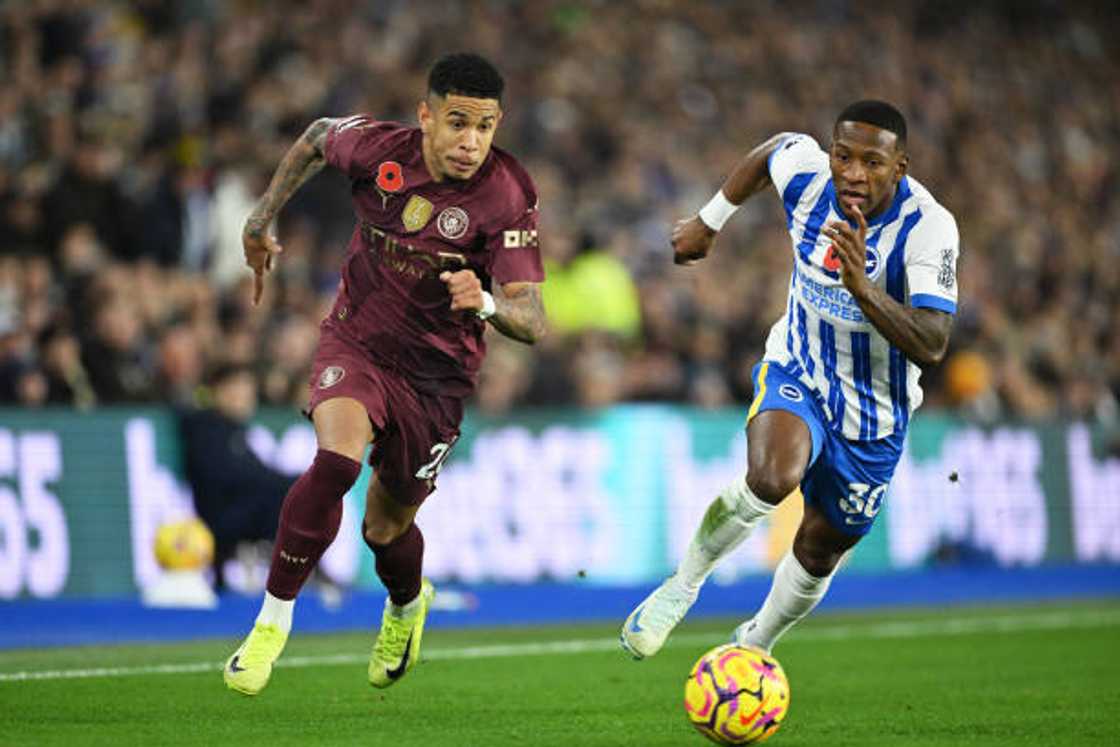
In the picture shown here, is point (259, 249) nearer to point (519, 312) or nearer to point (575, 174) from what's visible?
point (519, 312)

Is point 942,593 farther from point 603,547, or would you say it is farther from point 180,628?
point 180,628

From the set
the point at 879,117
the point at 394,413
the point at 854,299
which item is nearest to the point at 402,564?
the point at 394,413

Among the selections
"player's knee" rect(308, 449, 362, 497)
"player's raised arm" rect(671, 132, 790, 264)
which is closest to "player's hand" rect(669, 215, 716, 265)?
"player's raised arm" rect(671, 132, 790, 264)

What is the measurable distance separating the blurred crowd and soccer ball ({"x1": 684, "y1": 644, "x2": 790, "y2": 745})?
23.5 feet

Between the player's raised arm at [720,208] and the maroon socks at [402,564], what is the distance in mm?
1715

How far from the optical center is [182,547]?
1302 centimetres

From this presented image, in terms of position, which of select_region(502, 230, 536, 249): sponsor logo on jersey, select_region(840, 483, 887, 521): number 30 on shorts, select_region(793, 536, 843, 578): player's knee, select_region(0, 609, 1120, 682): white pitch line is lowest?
select_region(0, 609, 1120, 682): white pitch line

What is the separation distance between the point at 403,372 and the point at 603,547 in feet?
25.9

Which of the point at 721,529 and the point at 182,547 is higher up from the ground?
the point at 721,529

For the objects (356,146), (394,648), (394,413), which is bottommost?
(394,648)

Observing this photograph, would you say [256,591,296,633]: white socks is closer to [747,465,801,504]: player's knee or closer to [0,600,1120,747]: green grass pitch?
[0,600,1120,747]: green grass pitch

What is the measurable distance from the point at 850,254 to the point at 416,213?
1.81 meters

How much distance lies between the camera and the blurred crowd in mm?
14609

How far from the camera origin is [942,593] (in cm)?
1753
